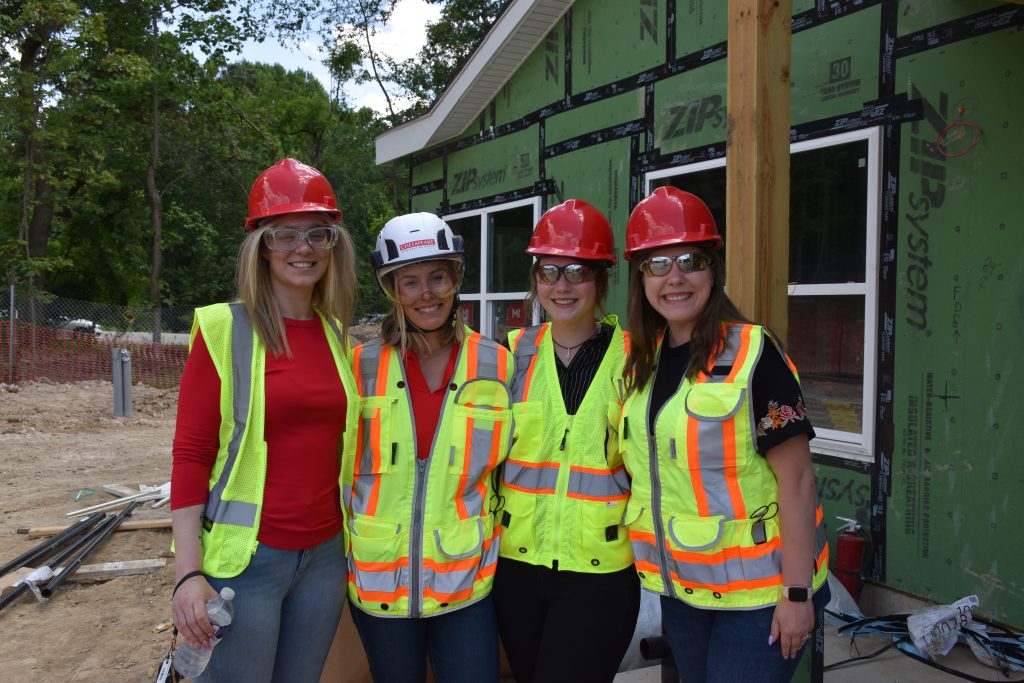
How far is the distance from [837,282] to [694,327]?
297cm

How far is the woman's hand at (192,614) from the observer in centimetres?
200

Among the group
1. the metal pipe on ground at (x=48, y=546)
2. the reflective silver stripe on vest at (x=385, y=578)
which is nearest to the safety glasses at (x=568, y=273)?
the reflective silver stripe on vest at (x=385, y=578)

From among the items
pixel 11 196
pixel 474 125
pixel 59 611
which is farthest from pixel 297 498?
pixel 11 196

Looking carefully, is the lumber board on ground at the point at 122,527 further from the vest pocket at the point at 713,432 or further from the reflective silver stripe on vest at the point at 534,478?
the vest pocket at the point at 713,432

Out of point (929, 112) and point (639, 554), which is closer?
point (639, 554)

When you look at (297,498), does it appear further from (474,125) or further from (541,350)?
(474,125)

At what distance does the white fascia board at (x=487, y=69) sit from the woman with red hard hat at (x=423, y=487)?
5.83 meters

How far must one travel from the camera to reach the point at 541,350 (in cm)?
261

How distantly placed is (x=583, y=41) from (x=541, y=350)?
5580 mm

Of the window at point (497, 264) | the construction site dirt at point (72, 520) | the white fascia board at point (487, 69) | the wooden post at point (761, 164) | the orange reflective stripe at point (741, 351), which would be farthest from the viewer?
the window at point (497, 264)

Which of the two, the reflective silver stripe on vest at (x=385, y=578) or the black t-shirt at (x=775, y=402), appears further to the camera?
the reflective silver stripe on vest at (x=385, y=578)

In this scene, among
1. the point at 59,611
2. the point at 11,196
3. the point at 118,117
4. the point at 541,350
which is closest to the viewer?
the point at 541,350

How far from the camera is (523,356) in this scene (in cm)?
263

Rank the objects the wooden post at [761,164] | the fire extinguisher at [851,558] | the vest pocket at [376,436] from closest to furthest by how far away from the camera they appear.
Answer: the vest pocket at [376,436], the wooden post at [761,164], the fire extinguisher at [851,558]
